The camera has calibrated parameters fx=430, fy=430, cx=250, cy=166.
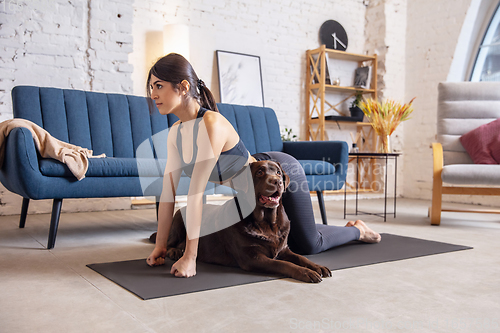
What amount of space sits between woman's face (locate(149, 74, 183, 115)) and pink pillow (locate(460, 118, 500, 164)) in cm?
277

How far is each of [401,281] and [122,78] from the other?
3.23 metres

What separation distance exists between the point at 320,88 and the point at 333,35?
868 mm

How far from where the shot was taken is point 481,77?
518 cm

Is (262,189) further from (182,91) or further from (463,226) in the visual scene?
(463,226)

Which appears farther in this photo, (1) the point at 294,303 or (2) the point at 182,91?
(2) the point at 182,91

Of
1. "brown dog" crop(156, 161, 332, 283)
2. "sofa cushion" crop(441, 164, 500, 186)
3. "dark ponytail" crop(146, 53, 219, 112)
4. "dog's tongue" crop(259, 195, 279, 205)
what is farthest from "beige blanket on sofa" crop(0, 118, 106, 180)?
"sofa cushion" crop(441, 164, 500, 186)

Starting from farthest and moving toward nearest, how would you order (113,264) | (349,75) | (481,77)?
(349,75), (481,77), (113,264)

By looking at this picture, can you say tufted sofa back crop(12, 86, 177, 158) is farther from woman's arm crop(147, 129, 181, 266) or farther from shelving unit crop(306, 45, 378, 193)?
shelving unit crop(306, 45, 378, 193)

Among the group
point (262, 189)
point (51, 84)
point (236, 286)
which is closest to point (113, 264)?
point (236, 286)

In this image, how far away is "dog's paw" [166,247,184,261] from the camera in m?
1.99

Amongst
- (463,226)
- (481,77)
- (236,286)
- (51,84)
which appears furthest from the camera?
(481,77)

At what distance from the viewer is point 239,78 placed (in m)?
4.72

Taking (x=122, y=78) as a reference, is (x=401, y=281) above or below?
below

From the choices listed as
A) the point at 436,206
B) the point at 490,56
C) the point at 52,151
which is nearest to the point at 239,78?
the point at 436,206
